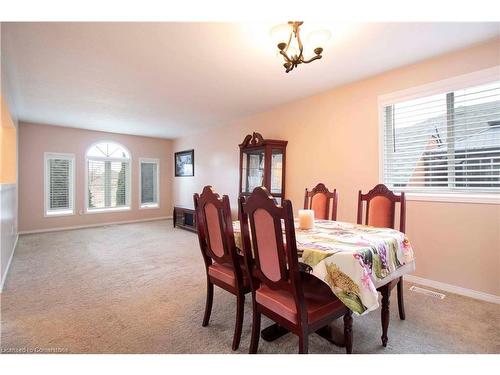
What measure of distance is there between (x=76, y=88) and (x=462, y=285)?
501cm

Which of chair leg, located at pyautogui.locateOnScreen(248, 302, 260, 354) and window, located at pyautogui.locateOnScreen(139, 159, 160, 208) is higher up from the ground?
window, located at pyautogui.locateOnScreen(139, 159, 160, 208)

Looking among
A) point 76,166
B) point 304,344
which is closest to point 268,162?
point 304,344

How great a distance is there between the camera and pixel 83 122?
520 cm

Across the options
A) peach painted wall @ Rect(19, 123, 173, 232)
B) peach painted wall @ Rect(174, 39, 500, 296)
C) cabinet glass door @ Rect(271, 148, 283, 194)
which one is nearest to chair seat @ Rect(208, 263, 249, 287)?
peach painted wall @ Rect(174, 39, 500, 296)

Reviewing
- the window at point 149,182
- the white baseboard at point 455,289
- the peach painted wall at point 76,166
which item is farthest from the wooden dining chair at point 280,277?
the window at point 149,182

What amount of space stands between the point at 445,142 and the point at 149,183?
21.6 ft

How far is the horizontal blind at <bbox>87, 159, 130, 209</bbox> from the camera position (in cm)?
606

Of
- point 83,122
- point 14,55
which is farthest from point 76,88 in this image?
point 83,122

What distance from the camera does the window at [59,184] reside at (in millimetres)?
5480

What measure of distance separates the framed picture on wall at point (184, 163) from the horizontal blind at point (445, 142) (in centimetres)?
477

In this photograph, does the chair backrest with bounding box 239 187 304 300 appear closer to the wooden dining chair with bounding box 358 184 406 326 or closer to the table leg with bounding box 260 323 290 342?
the table leg with bounding box 260 323 290 342

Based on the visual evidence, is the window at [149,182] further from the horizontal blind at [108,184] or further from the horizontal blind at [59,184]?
the horizontal blind at [59,184]

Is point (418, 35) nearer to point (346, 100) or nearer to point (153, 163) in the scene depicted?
point (346, 100)

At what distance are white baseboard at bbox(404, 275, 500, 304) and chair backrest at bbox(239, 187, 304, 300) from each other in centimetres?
219
